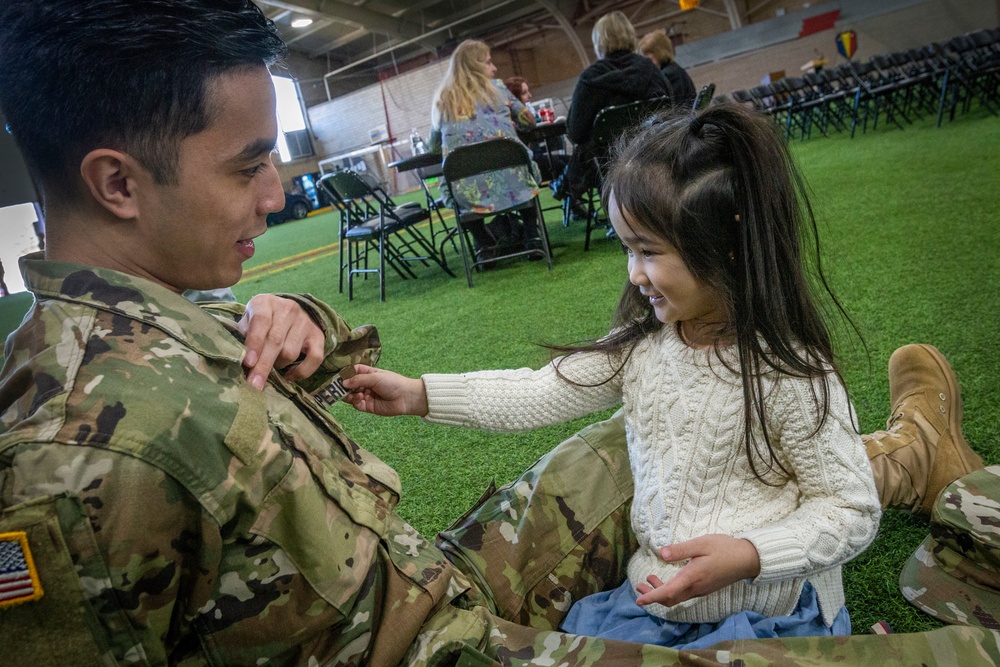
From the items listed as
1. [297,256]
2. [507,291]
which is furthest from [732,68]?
[507,291]

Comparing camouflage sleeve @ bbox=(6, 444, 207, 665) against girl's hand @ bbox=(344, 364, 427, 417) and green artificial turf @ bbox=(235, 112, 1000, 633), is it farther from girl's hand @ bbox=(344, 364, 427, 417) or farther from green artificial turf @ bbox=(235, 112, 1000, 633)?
green artificial turf @ bbox=(235, 112, 1000, 633)

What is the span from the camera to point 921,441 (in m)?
1.44

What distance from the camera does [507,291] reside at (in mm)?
3965

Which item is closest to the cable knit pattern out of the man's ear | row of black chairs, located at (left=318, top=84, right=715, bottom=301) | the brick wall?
the man's ear

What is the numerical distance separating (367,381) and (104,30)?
596 millimetres

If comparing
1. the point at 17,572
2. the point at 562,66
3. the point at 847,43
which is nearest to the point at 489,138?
the point at 17,572

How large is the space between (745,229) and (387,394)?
2.00 ft

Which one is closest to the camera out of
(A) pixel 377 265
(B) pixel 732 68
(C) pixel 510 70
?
(A) pixel 377 265

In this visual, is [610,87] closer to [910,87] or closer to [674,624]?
[674,624]

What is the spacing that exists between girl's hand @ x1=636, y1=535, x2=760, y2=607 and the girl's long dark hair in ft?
0.45

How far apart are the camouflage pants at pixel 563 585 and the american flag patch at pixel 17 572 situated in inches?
14.4

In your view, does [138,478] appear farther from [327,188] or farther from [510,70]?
[510,70]

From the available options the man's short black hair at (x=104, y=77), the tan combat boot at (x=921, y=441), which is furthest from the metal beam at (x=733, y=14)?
the man's short black hair at (x=104, y=77)

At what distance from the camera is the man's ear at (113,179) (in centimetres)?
70
